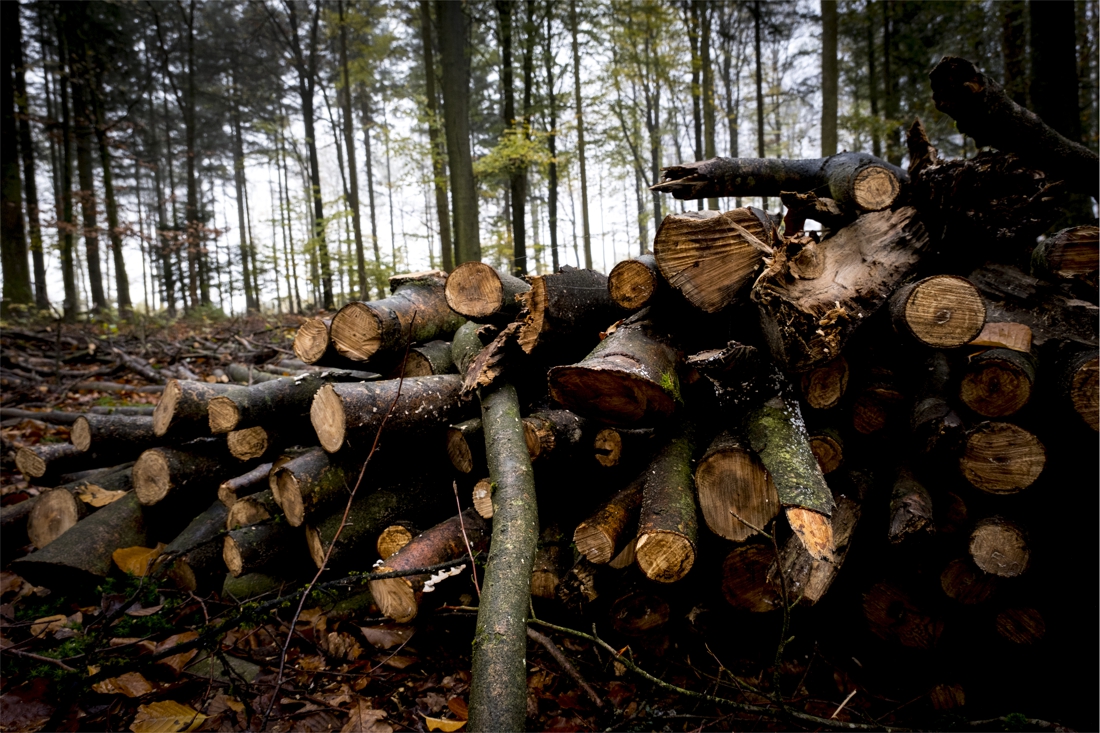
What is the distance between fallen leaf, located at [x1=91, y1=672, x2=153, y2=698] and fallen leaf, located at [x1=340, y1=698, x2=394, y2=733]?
2.99 feet

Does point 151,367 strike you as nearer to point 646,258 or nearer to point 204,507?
point 204,507

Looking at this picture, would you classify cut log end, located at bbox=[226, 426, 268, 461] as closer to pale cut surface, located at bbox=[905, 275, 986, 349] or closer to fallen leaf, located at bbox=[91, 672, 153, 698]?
fallen leaf, located at bbox=[91, 672, 153, 698]

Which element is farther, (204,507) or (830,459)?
(204,507)

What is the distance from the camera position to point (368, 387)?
8.61ft

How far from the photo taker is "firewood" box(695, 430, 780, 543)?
2059 millimetres

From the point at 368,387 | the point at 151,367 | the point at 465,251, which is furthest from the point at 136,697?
the point at 465,251

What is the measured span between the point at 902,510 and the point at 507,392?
1.86 m

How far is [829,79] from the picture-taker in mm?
9773

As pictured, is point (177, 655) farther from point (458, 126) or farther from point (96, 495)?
point (458, 126)

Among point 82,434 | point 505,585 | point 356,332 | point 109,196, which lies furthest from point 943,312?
point 109,196

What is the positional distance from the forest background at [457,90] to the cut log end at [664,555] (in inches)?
283

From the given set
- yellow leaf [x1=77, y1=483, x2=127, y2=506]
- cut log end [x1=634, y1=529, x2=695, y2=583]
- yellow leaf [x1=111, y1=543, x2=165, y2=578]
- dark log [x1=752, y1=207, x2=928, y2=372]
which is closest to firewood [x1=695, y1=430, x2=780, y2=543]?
cut log end [x1=634, y1=529, x2=695, y2=583]

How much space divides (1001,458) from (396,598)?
2822 mm

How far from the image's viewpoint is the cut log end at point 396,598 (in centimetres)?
236
